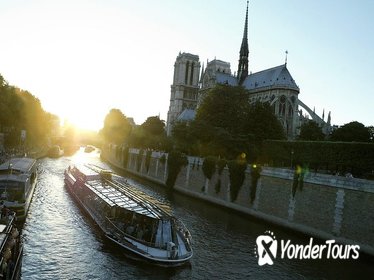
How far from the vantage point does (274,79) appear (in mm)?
87750

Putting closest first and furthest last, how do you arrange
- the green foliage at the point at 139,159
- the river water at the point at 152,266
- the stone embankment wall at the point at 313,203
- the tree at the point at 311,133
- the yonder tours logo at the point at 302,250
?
the river water at the point at 152,266
the yonder tours logo at the point at 302,250
the stone embankment wall at the point at 313,203
the green foliage at the point at 139,159
the tree at the point at 311,133

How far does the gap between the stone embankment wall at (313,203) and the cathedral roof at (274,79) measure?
4802cm

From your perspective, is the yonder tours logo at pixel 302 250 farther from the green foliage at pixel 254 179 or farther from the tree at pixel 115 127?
the tree at pixel 115 127

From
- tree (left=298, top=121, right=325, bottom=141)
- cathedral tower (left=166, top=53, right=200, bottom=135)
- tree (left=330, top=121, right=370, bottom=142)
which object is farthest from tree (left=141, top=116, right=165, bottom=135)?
tree (left=330, top=121, right=370, bottom=142)

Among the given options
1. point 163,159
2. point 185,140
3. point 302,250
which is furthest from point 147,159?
point 302,250

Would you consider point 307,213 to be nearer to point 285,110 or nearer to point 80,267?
point 80,267

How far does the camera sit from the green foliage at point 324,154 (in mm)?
35281

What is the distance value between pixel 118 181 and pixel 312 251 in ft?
61.5

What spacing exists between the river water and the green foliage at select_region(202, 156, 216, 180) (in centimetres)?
1029

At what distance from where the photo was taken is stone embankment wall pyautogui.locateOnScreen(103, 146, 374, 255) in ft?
88.9

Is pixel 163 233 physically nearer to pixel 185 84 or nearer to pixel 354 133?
pixel 354 133

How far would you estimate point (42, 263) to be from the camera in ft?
68.3

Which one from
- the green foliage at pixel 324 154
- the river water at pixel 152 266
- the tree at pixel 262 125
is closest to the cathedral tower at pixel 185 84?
the tree at pixel 262 125

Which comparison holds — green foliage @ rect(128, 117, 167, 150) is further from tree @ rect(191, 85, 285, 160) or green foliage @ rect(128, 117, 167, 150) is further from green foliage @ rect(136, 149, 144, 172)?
tree @ rect(191, 85, 285, 160)
